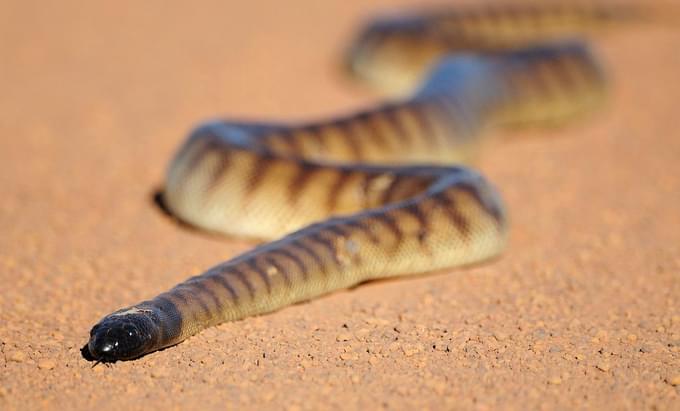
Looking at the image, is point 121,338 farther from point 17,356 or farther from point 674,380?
point 674,380

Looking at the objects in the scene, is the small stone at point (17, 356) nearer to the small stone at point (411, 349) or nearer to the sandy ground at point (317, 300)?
the sandy ground at point (317, 300)

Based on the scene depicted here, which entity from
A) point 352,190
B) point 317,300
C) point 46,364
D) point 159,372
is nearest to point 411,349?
point 317,300

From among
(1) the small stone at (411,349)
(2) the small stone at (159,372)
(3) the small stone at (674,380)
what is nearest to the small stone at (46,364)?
(2) the small stone at (159,372)

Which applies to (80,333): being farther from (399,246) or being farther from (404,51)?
(404,51)

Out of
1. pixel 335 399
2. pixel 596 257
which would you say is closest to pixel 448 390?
pixel 335 399

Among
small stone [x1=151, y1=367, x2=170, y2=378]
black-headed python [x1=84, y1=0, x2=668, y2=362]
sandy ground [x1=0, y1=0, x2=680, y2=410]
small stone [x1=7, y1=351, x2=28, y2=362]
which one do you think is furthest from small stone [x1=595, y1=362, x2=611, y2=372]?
small stone [x1=7, y1=351, x2=28, y2=362]
